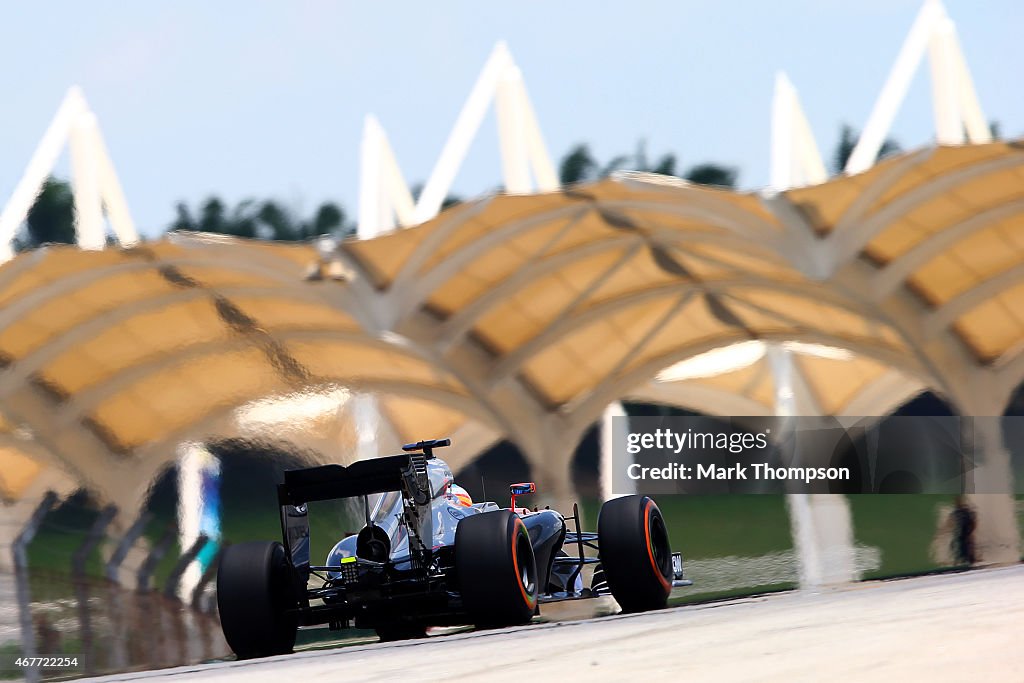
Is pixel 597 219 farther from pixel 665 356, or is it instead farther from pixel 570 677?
pixel 570 677

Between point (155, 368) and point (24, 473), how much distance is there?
15.2 ft

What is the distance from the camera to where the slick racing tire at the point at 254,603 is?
10.6 m

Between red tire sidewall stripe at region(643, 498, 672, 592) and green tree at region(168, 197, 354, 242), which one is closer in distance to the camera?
red tire sidewall stripe at region(643, 498, 672, 592)

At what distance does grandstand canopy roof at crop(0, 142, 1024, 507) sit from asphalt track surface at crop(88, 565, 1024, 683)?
15.6m

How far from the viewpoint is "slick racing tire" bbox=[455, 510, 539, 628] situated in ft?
31.9

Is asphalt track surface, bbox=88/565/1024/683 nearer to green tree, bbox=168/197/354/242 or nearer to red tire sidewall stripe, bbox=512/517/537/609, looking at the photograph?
red tire sidewall stripe, bbox=512/517/537/609

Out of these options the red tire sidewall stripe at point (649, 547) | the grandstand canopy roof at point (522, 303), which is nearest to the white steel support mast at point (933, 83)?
the grandstand canopy roof at point (522, 303)

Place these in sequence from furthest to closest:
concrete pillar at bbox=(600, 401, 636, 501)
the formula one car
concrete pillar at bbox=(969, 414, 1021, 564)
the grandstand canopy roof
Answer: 1. concrete pillar at bbox=(600, 401, 636, 501)
2. concrete pillar at bbox=(969, 414, 1021, 564)
3. the grandstand canopy roof
4. the formula one car

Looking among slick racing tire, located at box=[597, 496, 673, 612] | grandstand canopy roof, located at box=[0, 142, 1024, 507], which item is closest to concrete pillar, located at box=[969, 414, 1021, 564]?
grandstand canopy roof, located at box=[0, 142, 1024, 507]

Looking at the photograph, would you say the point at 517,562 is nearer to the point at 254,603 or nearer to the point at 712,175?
the point at 254,603

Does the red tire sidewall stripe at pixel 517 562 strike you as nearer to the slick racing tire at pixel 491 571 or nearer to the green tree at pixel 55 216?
the slick racing tire at pixel 491 571

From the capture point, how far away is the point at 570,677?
524 cm

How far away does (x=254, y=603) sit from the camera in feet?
34.6

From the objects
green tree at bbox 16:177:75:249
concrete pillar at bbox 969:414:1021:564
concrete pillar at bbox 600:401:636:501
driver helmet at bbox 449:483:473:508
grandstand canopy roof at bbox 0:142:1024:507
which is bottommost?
concrete pillar at bbox 969:414:1021:564
